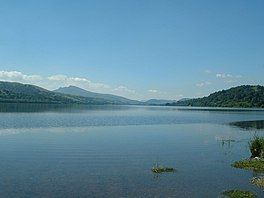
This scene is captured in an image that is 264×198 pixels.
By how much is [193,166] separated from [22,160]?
59.1 feet

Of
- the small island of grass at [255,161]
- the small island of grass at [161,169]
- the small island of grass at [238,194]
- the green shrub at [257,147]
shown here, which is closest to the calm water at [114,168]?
the small island of grass at [161,169]

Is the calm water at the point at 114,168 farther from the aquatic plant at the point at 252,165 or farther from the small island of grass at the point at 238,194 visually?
the aquatic plant at the point at 252,165

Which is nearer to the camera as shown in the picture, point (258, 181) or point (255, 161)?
point (258, 181)

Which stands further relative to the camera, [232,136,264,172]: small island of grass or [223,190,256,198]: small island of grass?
[232,136,264,172]: small island of grass

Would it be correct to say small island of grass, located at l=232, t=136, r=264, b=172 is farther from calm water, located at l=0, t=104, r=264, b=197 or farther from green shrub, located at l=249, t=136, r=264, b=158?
calm water, located at l=0, t=104, r=264, b=197

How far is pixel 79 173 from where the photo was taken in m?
33.4

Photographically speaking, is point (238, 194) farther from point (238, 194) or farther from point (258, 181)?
point (258, 181)

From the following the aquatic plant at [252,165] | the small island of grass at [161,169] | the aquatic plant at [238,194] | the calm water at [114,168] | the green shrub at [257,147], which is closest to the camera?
the aquatic plant at [238,194]

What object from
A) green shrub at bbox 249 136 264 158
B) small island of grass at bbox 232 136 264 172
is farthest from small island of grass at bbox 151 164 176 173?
green shrub at bbox 249 136 264 158

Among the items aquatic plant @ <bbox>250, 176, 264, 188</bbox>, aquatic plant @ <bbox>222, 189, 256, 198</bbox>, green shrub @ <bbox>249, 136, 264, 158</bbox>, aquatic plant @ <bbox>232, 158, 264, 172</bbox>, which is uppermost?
green shrub @ <bbox>249, 136, 264, 158</bbox>

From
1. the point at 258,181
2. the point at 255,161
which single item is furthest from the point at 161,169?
the point at 255,161

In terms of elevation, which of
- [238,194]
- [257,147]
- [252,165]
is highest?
[257,147]

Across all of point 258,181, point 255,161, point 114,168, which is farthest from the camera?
point 255,161

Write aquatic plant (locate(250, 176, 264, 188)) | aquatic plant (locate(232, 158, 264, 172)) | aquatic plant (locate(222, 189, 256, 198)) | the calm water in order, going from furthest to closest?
aquatic plant (locate(232, 158, 264, 172))
aquatic plant (locate(250, 176, 264, 188))
the calm water
aquatic plant (locate(222, 189, 256, 198))
